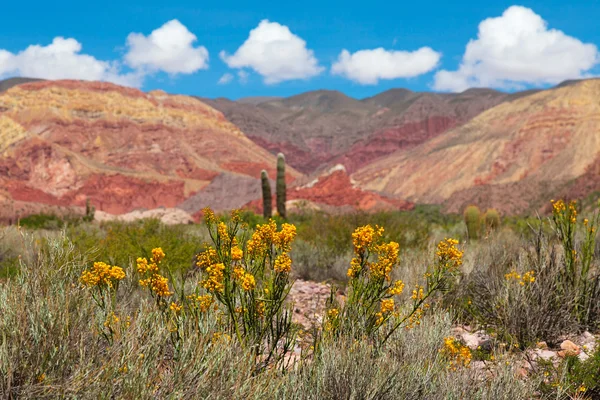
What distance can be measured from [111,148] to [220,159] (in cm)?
1528

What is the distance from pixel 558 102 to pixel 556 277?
226 feet

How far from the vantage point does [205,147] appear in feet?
252

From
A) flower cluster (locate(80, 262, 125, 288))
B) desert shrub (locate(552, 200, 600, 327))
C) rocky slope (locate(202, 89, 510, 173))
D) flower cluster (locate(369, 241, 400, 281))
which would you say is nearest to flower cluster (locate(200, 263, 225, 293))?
flower cluster (locate(80, 262, 125, 288))

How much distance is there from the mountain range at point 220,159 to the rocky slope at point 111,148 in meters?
0.15

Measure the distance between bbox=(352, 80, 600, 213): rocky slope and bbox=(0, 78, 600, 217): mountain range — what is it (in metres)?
0.19

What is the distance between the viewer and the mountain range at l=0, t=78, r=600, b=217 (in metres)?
46.5

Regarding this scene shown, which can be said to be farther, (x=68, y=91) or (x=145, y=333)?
(x=68, y=91)

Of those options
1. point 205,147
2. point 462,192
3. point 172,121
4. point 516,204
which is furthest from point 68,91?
point 516,204

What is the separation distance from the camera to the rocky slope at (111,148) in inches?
2173

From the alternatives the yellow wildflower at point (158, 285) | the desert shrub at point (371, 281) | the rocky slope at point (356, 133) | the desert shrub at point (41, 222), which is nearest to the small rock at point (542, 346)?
the desert shrub at point (371, 281)

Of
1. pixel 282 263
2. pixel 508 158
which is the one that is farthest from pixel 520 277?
pixel 508 158

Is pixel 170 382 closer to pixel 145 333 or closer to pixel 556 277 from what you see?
pixel 145 333

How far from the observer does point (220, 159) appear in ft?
249

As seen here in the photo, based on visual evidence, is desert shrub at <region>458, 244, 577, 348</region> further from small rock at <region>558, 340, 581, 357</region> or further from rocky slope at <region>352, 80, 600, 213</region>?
rocky slope at <region>352, 80, 600, 213</region>
